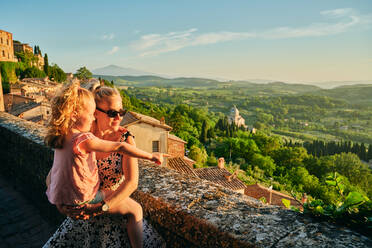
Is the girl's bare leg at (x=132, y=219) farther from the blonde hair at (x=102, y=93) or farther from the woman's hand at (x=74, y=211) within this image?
the blonde hair at (x=102, y=93)

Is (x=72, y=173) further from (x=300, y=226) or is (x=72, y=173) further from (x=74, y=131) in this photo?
(x=300, y=226)

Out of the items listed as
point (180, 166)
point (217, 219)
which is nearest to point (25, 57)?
point (180, 166)

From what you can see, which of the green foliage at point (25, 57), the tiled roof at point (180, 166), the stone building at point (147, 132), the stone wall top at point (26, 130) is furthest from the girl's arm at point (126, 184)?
the green foliage at point (25, 57)

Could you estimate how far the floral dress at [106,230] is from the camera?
5.97 feet

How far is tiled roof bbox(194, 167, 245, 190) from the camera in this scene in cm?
2250

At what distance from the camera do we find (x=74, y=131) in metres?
1.75

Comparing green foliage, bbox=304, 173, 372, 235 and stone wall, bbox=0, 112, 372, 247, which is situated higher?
green foliage, bbox=304, 173, 372, 235

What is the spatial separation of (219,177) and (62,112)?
915 inches

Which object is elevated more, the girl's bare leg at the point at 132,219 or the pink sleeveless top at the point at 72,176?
the pink sleeveless top at the point at 72,176

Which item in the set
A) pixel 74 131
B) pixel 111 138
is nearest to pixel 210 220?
pixel 111 138

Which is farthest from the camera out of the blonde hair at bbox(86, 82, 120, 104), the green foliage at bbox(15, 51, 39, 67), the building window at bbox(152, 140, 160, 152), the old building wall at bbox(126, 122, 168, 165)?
the green foliage at bbox(15, 51, 39, 67)

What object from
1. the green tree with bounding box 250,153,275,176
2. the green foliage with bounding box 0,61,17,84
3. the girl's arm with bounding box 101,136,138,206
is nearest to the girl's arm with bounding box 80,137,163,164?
the girl's arm with bounding box 101,136,138,206

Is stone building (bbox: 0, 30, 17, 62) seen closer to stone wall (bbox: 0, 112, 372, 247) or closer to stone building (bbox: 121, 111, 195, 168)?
stone building (bbox: 121, 111, 195, 168)

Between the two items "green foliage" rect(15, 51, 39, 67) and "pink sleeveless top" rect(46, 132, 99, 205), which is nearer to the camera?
"pink sleeveless top" rect(46, 132, 99, 205)
